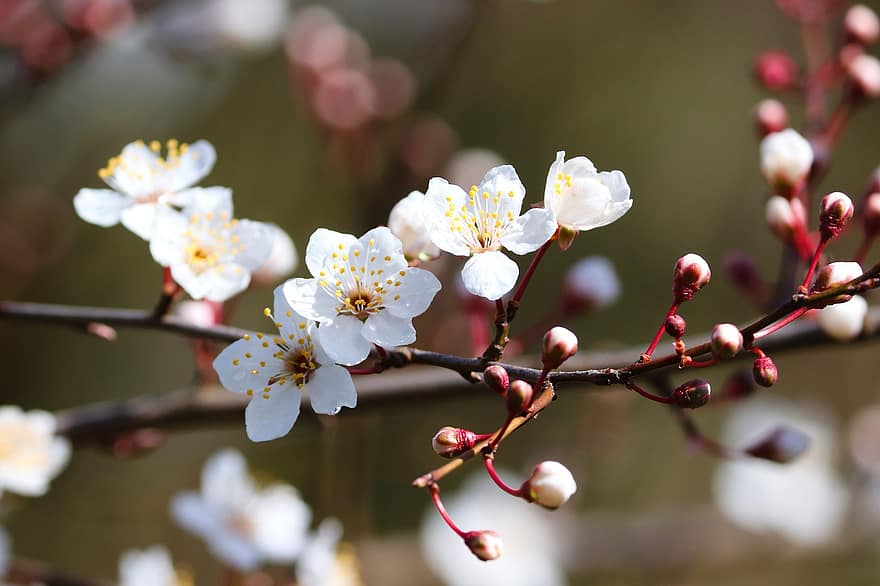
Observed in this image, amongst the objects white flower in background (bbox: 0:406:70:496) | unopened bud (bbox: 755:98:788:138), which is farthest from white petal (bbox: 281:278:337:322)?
unopened bud (bbox: 755:98:788:138)

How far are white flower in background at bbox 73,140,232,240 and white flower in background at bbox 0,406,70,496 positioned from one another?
401mm

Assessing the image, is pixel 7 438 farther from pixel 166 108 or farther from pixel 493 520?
pixel 166 108

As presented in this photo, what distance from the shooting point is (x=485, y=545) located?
99 centimetres

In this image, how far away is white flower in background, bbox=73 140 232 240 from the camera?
1.22 m

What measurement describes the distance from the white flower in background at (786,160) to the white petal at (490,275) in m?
0.59

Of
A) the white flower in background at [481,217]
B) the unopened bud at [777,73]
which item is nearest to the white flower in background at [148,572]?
the white flower in background at [481,217]

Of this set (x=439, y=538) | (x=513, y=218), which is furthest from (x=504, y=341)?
(x=439, y=538)

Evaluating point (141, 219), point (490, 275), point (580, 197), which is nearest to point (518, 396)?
point (490, 275)

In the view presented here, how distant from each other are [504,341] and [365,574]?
54.7 inches

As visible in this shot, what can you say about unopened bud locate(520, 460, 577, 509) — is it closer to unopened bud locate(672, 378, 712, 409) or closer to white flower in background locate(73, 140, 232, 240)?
unopened bud locate(672, 378, 712, 409)

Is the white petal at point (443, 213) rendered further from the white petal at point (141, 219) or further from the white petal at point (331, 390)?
the white petal at point (141, 219)

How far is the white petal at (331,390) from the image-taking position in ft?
3.40

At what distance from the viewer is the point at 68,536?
10.3ft

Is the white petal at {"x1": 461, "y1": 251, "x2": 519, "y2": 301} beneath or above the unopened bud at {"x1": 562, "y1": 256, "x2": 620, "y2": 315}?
beneath
